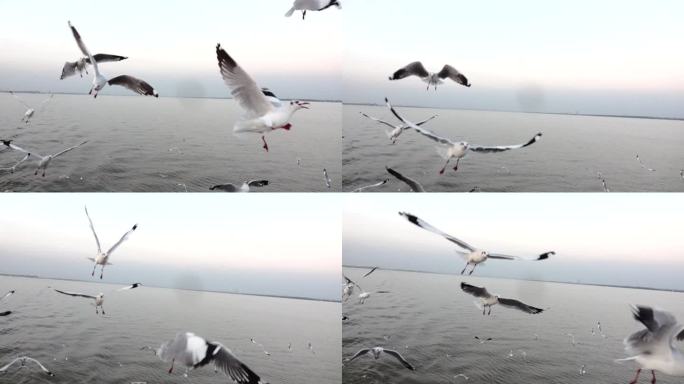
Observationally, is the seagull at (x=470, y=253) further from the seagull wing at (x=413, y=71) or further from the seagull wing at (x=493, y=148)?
the seagull wing at (x=413, y=71)

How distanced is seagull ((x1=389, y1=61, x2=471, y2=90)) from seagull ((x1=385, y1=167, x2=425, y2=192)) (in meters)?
0.39

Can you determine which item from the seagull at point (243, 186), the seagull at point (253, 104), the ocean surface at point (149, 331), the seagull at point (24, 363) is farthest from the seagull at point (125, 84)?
the seagull at point (24, 363)

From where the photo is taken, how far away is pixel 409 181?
89.4 inches

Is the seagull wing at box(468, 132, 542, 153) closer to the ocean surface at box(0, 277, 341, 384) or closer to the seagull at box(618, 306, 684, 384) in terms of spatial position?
the seagull at box(618, 306, 684, 384)

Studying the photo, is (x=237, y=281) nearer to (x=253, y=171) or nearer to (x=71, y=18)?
(x=253, y=171)

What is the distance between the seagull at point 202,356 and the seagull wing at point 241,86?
1.00 meters

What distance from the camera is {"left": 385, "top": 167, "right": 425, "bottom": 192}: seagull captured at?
2260mm

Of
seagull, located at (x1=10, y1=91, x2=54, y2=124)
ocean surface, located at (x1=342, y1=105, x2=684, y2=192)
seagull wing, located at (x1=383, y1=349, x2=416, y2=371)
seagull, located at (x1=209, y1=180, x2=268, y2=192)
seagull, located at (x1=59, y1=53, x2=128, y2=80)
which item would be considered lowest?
seagull wing, located at (x1=383, y1=349, x2=416, y2=371)

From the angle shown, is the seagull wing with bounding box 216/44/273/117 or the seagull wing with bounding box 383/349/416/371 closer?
the seagull wing with bounding box 216/44/273/117

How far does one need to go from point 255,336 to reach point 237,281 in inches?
9.8

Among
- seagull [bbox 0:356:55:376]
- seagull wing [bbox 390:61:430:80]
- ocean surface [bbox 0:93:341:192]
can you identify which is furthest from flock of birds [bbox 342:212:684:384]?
seagull [bbox 0:356:55:376]

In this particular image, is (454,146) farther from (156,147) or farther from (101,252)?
(101,252)

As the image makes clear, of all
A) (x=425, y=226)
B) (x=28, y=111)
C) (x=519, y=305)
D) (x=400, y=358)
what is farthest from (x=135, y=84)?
(x=519, y=305)

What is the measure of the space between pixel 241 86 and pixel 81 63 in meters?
0.74
